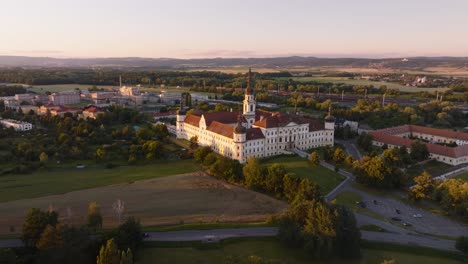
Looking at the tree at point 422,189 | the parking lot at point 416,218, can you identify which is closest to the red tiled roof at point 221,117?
the parking lot at point 416,218

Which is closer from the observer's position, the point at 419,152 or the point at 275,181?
the point at 275,181

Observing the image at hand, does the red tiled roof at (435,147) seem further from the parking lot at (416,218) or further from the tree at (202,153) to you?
the tree at (202,153)

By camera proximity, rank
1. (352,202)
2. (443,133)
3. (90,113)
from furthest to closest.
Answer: (90,113)
(443,133)
(352,202)

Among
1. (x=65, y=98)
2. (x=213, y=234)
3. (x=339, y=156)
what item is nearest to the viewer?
(x=213, y=234)

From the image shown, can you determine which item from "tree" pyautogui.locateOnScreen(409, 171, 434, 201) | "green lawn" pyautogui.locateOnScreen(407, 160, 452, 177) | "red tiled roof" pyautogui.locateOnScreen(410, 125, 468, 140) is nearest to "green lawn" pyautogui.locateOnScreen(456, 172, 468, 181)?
"green lawn" pyautogui.locateOnScreen(407, 160, 452, 177)

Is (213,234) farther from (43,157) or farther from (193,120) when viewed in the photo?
(193,120)

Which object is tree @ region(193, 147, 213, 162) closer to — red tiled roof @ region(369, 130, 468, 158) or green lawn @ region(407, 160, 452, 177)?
green lawn @ region(407, 160, 452, 177)

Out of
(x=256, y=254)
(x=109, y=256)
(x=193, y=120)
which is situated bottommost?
(x=256, y=254)

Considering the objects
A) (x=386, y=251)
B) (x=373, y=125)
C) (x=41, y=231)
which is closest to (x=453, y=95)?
(x=373, y=125)

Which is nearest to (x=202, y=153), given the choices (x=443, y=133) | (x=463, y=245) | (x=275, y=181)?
(x=275, y=181)
